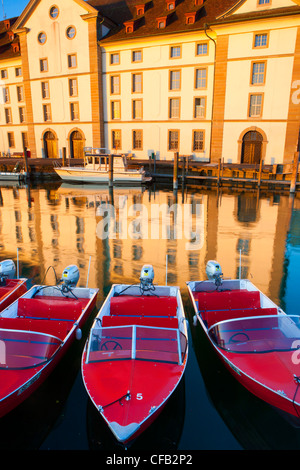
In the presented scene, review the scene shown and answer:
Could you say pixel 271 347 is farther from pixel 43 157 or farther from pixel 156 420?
pixel 43 157

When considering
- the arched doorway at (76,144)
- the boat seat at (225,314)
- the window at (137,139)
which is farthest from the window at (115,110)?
the boat seat at (225,314)

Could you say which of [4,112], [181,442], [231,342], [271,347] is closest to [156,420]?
[181,442]

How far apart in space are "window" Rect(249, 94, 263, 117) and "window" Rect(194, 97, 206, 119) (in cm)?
543

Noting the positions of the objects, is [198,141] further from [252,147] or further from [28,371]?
[28,371]

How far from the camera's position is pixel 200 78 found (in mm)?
35781

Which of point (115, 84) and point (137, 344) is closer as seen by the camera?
point (137, 344)

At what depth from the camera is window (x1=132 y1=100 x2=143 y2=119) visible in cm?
3947

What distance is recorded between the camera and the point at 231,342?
20.8 ft

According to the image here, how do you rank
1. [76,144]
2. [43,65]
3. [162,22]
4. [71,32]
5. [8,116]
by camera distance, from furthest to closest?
[8,116] < [76,144] < [43,65] < [71,32] < [162,22]

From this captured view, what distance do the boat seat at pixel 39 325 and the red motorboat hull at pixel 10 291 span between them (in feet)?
4.83

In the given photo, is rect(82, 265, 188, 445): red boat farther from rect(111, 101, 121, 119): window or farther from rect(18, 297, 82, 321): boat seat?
rect(111, 101, 121, 119): window

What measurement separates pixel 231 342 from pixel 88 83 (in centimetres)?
4131

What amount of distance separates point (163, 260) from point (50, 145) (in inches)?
1531

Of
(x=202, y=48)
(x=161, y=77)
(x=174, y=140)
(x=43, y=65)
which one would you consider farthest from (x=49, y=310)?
(x=43, y=65)
